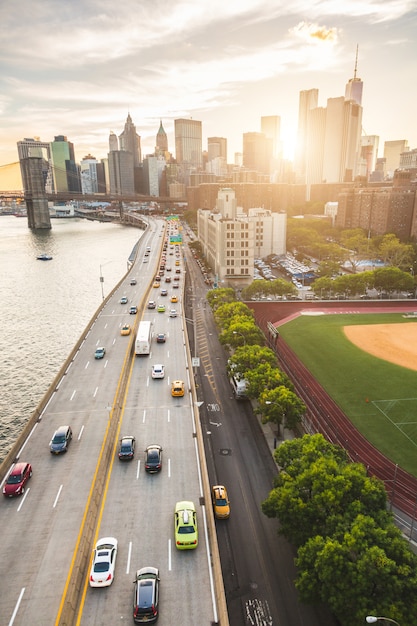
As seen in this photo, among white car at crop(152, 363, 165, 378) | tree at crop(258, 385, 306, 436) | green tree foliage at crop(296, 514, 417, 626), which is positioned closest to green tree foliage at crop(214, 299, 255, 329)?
white car at crop(152, 363, 165, 378)

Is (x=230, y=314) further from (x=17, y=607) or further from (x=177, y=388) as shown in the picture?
(x=17, y=607)

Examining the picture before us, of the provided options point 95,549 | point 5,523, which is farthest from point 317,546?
point 5,523

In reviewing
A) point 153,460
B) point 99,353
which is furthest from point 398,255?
point 153,460

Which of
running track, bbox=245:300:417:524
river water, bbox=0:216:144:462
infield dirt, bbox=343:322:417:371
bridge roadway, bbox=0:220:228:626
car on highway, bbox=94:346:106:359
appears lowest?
river water, bbox=0:216:144:462

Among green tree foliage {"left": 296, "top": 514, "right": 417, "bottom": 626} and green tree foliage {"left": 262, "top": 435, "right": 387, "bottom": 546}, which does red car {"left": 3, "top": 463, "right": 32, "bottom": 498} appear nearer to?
green tree foliage {"left": 262, "top": 435, "right": 387, "bottom": 546}

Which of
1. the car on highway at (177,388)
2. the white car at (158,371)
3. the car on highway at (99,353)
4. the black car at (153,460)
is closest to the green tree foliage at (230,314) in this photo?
the white car at (158,371)

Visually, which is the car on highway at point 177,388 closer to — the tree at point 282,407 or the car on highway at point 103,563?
the tree at point 282,407

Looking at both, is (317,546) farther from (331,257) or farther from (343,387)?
(331,257)
